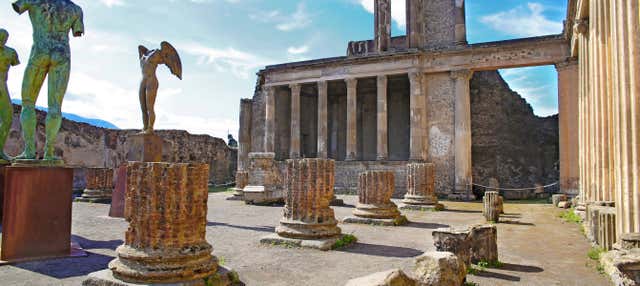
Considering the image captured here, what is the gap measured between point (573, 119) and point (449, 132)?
5.16m

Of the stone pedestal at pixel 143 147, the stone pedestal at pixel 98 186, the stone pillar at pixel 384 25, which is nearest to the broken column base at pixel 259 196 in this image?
the stone pedestal at pixel 98 186

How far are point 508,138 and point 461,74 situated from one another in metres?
7.08

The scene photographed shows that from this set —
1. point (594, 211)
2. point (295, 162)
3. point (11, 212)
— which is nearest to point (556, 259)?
point (594, 211)

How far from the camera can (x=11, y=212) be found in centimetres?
483

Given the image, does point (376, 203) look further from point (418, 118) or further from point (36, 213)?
point (418, 118)

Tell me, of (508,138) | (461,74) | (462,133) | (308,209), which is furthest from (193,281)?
(508,138)

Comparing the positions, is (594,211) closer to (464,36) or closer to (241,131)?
(464,36)

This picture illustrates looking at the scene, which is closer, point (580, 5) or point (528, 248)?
→ point (528, 248)

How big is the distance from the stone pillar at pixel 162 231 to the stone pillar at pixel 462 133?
17038 mm

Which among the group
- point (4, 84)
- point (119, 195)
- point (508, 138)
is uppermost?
point (508, 138)

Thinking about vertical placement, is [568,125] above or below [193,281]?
above

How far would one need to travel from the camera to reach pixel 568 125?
1695cm

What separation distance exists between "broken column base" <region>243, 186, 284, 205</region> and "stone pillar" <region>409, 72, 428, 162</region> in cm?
874

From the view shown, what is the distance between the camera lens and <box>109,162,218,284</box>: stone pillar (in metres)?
3.67
